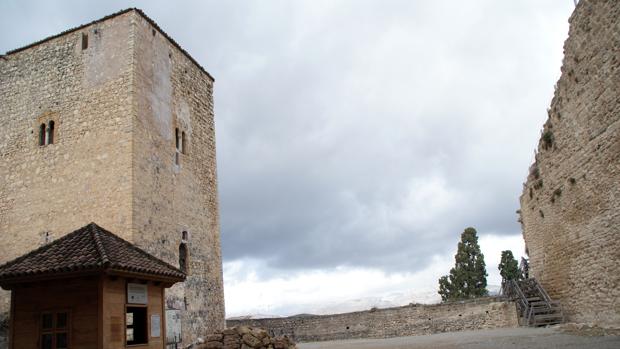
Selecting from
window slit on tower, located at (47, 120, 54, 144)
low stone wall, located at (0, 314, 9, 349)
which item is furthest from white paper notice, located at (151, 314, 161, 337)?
window slit on tower, located at (47, 120, 54, 144)

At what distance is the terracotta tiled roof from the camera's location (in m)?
9.22

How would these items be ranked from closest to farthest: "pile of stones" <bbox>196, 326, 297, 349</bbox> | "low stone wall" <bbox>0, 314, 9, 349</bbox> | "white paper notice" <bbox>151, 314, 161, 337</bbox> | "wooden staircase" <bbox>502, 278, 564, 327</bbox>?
1. "white paper notice" <bbox>151, 314, 161, 337</bbox>
2. "pile of stones" <bbox>196, 326, 297, 349</bbox>
3. "low stone wall" <bbox>0, 314, 9, 349</bbox>
4. "wooden staircase" <bbox>502, 278, 564, 327</bbox>

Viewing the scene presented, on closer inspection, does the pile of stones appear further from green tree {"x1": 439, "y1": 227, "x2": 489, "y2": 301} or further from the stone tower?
green tree {"x1": 439, "y1": 227, "x2": 489, "y2": 301}

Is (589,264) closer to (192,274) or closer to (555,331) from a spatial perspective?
(555,331)

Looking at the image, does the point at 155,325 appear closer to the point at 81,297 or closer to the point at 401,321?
the point at 81,297

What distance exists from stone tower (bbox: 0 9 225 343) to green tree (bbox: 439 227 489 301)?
21.1 m

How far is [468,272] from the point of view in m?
34.6

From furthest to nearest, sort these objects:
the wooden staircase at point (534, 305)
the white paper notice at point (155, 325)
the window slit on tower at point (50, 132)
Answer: the wooden staircase at point (534, 305) → the window slit on tower at point (50, 132) → the white paper notice at point (155, 325)

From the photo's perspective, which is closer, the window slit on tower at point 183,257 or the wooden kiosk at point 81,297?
the wooden kiosk at point 81,297

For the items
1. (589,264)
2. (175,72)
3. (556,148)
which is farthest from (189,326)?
(556,148)

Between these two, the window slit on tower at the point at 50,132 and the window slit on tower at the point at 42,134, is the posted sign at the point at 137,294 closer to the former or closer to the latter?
the window slit on tower at the point at 50,132

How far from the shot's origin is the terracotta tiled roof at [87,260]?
922 cm

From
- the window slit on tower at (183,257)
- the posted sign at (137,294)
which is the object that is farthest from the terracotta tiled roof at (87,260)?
the window slit on tower at (183,257)

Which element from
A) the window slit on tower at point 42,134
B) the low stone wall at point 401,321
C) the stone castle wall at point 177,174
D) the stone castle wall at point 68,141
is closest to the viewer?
the stone castle wall at point 68,141
